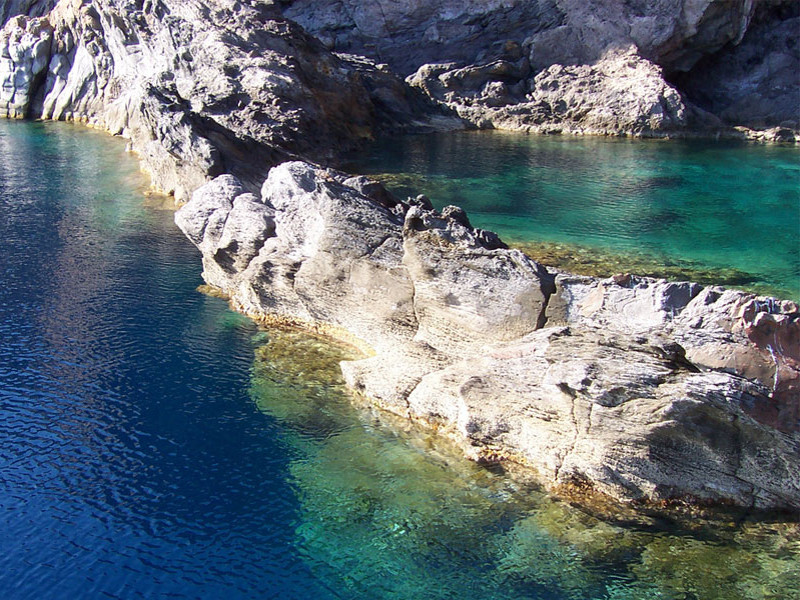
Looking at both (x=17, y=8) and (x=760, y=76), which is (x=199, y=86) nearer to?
(x=17, y=8)

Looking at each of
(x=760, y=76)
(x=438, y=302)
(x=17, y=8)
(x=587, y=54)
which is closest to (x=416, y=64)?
(x=587, y=54)

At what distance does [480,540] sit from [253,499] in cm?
469

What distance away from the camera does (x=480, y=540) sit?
14406 millimetres

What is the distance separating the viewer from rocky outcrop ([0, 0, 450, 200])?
124ft

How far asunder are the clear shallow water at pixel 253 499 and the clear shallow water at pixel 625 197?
1396 centimetres

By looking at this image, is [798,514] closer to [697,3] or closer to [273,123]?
[273,123]

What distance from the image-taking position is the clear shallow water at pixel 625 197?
3062cm

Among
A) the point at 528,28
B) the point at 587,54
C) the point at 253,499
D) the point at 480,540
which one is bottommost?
the point at 253,499

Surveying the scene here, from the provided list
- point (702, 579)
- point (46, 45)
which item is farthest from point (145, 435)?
point (46, 45)

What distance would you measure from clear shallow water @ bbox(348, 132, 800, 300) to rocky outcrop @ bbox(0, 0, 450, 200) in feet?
15.1

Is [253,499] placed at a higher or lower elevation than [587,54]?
lower

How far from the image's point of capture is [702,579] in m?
13.4

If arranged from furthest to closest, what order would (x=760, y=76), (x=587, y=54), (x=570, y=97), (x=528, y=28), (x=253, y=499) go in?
(x=528, y=28) < (x=587, y=54) < (x=760, y=76) < (x=570, y=97) < (x=253, y=499)

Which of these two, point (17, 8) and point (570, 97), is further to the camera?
point (17, 8)
